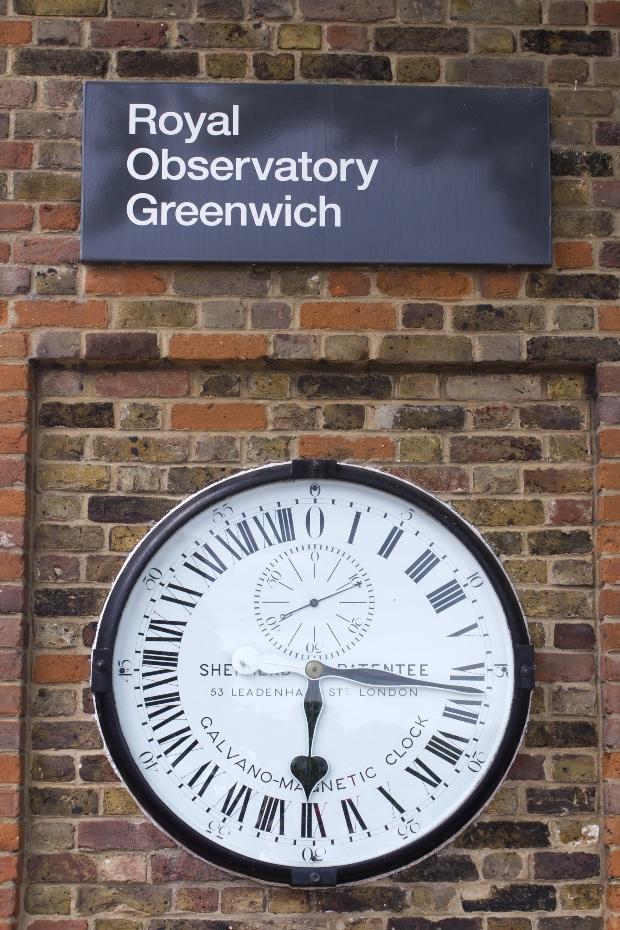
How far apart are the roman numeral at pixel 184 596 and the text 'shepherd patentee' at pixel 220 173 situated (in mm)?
934

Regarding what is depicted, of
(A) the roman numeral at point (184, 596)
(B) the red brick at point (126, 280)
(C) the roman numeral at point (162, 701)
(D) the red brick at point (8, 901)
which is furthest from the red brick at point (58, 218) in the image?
(D) the red brick at point (8, 901)

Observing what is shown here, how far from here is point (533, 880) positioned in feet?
10.1

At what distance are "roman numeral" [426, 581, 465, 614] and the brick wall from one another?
17 centimetres

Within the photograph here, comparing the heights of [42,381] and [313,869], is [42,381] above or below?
above

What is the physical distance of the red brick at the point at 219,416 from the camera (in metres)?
3.22

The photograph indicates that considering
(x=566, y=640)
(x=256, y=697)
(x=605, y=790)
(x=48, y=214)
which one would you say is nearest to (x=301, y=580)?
(x=256, y=697)

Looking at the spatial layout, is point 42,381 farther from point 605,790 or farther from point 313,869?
point 605,790

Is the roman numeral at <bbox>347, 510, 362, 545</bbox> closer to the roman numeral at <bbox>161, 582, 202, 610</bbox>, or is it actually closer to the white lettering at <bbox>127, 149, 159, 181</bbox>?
the roman numeral at <bbox>161, 582, 202, 610</bbox>

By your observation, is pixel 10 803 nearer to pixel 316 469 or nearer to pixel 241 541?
pixel 241 541

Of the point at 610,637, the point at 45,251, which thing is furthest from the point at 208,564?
the point at 610,637

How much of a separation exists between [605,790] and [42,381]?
176 centimetres

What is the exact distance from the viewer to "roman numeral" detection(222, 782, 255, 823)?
9.93 ft

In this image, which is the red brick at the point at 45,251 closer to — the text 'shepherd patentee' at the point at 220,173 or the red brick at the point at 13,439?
the text 'shepherd patentee' at the point at 220,173

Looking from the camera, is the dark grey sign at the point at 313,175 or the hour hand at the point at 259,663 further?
the dark grey sign at the point at 313,175
